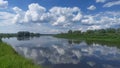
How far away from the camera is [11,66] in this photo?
29.3ft

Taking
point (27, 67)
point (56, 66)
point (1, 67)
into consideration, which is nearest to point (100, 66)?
point (56, 66)

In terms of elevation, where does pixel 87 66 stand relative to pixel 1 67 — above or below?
below

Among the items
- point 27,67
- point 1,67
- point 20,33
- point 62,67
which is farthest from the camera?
point 20,33

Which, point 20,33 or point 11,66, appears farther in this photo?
point 20,33

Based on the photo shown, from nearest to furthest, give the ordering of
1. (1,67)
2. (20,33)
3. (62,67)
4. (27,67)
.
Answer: (1,67) → (27,67) → (62,67) → (20,33)

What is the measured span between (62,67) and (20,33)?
394ft

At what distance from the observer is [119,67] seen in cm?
1574

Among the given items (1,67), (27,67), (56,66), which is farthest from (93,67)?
(1,67)

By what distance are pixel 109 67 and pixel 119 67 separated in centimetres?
84

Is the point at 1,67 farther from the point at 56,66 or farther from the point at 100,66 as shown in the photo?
the point at 100,66

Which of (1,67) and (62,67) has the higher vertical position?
(1,67)

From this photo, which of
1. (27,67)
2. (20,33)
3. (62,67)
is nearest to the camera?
(27,67)

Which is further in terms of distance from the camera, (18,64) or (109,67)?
(109,67)

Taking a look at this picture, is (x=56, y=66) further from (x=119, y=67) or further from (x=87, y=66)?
(x=119, y=67)
